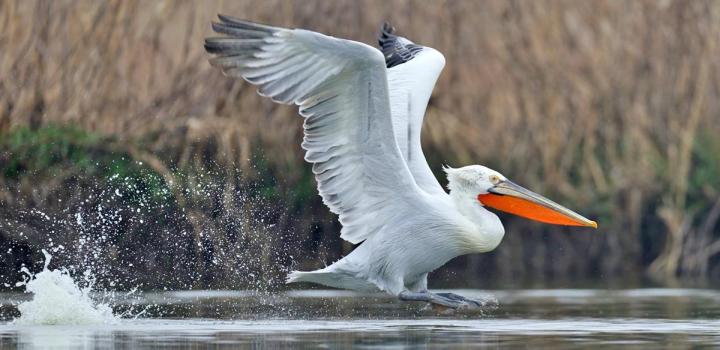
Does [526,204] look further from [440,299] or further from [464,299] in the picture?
[440,299]

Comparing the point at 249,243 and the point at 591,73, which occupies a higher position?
the point at 591,73

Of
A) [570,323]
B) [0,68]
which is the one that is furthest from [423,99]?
[0,68]

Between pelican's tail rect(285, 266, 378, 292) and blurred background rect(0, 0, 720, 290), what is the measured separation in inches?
101

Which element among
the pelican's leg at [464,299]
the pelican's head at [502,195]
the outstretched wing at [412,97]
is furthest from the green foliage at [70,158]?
the pelican's leg at [464,299]

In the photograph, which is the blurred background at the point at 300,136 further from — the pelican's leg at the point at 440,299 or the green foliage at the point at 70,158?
the pelican's leg at the point at 440,299

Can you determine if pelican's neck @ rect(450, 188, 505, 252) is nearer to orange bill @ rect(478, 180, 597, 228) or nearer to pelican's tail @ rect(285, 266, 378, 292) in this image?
orange bill @ rect(478, 180, 597, 228)

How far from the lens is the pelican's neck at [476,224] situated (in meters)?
10.1

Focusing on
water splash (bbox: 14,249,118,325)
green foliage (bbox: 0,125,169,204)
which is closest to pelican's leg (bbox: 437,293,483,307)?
water splash (bbox: 14,249,118,325)

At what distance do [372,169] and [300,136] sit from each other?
165 inches

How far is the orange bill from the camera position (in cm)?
1037

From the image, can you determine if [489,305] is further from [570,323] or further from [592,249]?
[592,249]

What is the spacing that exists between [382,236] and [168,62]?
14.4ft

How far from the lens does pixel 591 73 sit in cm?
1467

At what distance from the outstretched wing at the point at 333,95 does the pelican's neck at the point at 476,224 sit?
46 cm
